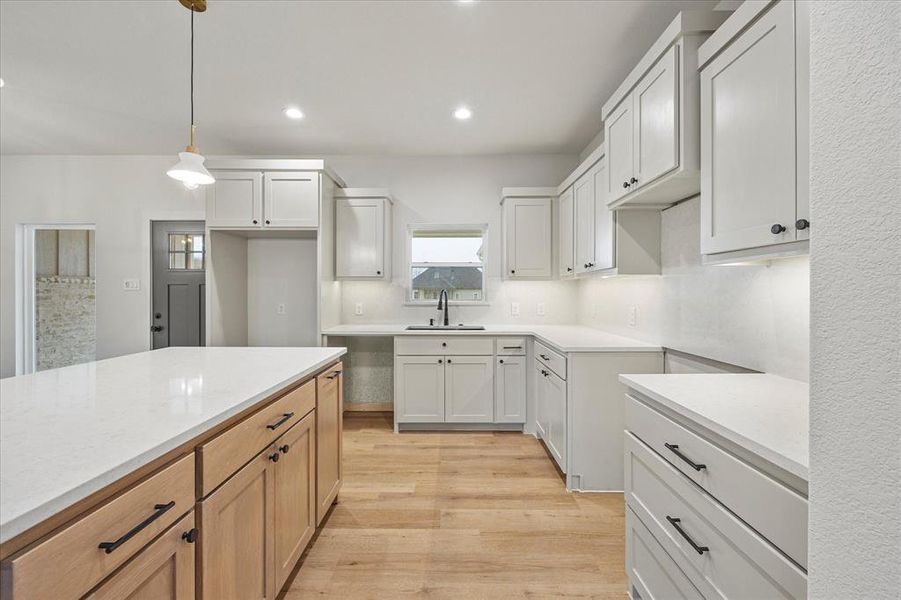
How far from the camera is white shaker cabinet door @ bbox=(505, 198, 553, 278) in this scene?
12.1 feet

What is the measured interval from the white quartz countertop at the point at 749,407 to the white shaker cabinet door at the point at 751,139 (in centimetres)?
49

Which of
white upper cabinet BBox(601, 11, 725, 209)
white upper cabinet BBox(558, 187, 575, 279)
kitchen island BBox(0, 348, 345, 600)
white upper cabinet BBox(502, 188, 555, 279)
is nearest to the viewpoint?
kitchen island BBox(0, 348, 345, 600)

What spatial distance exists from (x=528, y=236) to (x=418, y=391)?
5.68 ft

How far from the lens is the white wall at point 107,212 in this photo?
405 centimetres

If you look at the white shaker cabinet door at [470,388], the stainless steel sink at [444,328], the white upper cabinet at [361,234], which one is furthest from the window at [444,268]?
the white shaker cabinet door at [470,388]

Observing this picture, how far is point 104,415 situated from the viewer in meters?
1.01

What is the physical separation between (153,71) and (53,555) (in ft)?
9.84

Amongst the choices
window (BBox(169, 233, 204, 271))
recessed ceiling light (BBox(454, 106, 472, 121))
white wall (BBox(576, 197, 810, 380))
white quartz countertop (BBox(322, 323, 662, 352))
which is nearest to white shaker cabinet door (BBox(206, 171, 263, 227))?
window (BBox(169, 233, 204, 271))

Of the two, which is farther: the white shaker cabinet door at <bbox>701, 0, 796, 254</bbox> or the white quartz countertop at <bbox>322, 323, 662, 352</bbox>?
the white quartz countertop at <bbox>322, 323, 662, 352</bbox>

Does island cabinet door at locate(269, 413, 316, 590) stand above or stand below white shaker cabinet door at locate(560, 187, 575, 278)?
below

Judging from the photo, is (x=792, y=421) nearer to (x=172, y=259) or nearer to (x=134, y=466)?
(x=134, y=466)

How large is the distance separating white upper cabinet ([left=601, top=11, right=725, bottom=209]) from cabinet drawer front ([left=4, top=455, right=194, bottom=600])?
198 centimetres

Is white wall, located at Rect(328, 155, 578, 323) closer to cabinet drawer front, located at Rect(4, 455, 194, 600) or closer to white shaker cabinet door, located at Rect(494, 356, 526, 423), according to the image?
white shaker cabinet door, located at Rect(494, 356, 526, 423)

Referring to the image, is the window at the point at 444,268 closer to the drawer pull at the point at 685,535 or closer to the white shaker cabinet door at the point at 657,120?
the white shaker cabinet door at the point at 657,120
